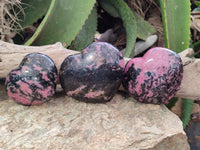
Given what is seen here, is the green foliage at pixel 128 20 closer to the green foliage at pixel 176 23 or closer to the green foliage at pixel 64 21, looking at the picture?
the green foliage at pixel 176 23

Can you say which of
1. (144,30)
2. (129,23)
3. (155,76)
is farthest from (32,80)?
(144,30)

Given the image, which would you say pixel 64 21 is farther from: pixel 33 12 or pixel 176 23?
pixel 176 23

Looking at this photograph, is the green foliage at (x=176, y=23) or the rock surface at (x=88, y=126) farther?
the green foliage at (x=176, y=23)

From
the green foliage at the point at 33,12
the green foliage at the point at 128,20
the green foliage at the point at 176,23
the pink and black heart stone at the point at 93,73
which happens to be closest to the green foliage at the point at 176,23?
the green foliage at the point at 176,23

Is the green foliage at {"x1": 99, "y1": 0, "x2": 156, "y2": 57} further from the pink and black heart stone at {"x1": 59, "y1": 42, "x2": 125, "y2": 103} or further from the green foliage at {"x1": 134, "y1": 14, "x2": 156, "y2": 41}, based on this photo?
the pink and black heart stone at {"x1": 59, "y1": 42, "x2": 125, "y2": 103}

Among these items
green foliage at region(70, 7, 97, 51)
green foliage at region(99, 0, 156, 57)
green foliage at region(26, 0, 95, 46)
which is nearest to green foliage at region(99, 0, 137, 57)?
green foliage at region(99, 0, 156, 57)
